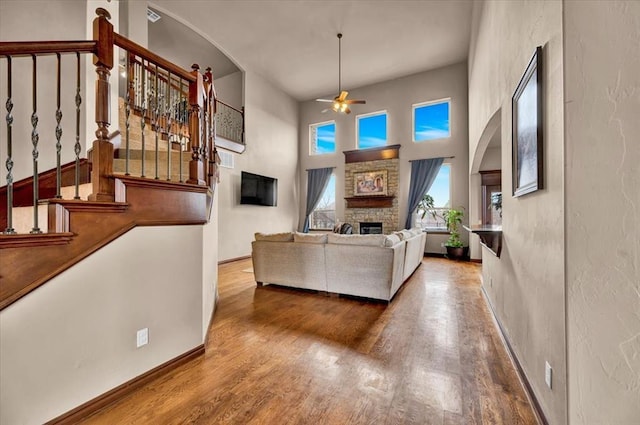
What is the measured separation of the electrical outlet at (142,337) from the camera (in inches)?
71.6

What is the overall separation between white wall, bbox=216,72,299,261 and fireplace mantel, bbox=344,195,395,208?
80.8 inches

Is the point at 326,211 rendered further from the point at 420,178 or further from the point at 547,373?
the point at 547,373

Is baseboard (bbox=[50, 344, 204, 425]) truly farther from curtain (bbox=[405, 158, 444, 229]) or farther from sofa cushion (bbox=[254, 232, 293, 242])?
curtain (bbox=[405, 158, 444, 229])

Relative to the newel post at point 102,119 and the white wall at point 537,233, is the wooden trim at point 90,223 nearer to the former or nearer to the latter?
the newel post at point 102,119

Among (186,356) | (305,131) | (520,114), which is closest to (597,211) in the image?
(520,114)

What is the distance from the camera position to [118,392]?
1708 mm

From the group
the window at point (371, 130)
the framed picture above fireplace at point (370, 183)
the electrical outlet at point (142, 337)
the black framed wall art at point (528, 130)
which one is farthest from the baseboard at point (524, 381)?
the window at point (371, 130)

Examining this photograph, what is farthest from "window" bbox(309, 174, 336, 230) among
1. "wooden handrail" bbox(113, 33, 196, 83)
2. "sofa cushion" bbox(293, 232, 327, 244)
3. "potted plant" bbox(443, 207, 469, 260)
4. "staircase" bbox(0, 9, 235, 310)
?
"wooden handrail" bbox(113, 33, 196, 83)

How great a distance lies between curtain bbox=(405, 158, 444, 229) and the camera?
25.1ft

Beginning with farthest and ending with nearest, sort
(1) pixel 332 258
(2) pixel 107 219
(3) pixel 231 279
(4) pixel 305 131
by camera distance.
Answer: (4) pixel 305 131
(3) pixel 231 279
(1) pixel 332 258
(2) pixel 107 219

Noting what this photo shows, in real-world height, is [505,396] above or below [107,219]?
below

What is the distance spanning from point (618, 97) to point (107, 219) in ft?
8.04

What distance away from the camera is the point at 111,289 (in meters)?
1.67

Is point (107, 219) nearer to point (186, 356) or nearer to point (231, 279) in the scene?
point (186, 356)
